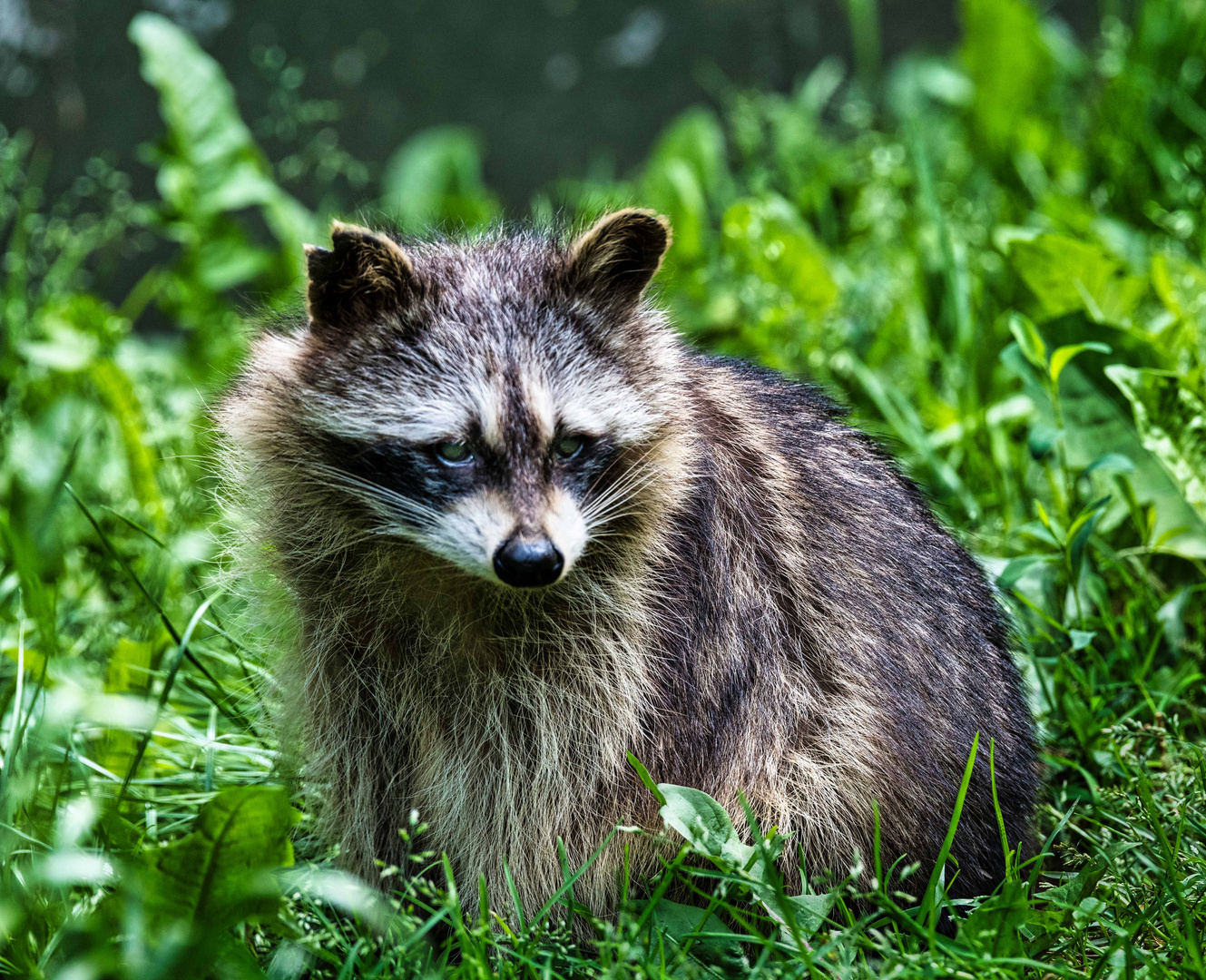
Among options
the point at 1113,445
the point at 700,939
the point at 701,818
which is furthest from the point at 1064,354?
the point at 700,939

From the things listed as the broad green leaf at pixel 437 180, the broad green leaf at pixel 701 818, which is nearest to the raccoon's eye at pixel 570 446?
the broad green leaf at pixel 701 818

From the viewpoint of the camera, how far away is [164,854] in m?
2.05

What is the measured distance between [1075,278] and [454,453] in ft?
8.29

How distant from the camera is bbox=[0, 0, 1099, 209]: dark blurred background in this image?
19.7 feet

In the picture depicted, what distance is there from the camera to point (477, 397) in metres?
2.36

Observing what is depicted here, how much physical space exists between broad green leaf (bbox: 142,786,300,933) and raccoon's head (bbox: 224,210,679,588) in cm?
61

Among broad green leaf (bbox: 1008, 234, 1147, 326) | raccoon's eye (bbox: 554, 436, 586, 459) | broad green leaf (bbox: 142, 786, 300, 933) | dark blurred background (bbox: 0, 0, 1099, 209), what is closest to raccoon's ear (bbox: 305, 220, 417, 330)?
raccoon's eye (bbox: 554, 436, 586, 459)

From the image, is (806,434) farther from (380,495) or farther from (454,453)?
(380,495)

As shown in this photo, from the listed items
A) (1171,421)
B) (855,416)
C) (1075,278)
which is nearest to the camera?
(1171,421)

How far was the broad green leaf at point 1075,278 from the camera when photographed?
12.4 feet

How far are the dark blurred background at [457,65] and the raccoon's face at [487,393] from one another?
342cm

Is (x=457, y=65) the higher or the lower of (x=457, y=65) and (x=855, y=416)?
the higher

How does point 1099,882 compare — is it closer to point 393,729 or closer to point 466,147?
point 393,729

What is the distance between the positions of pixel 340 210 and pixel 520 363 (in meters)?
4.44
